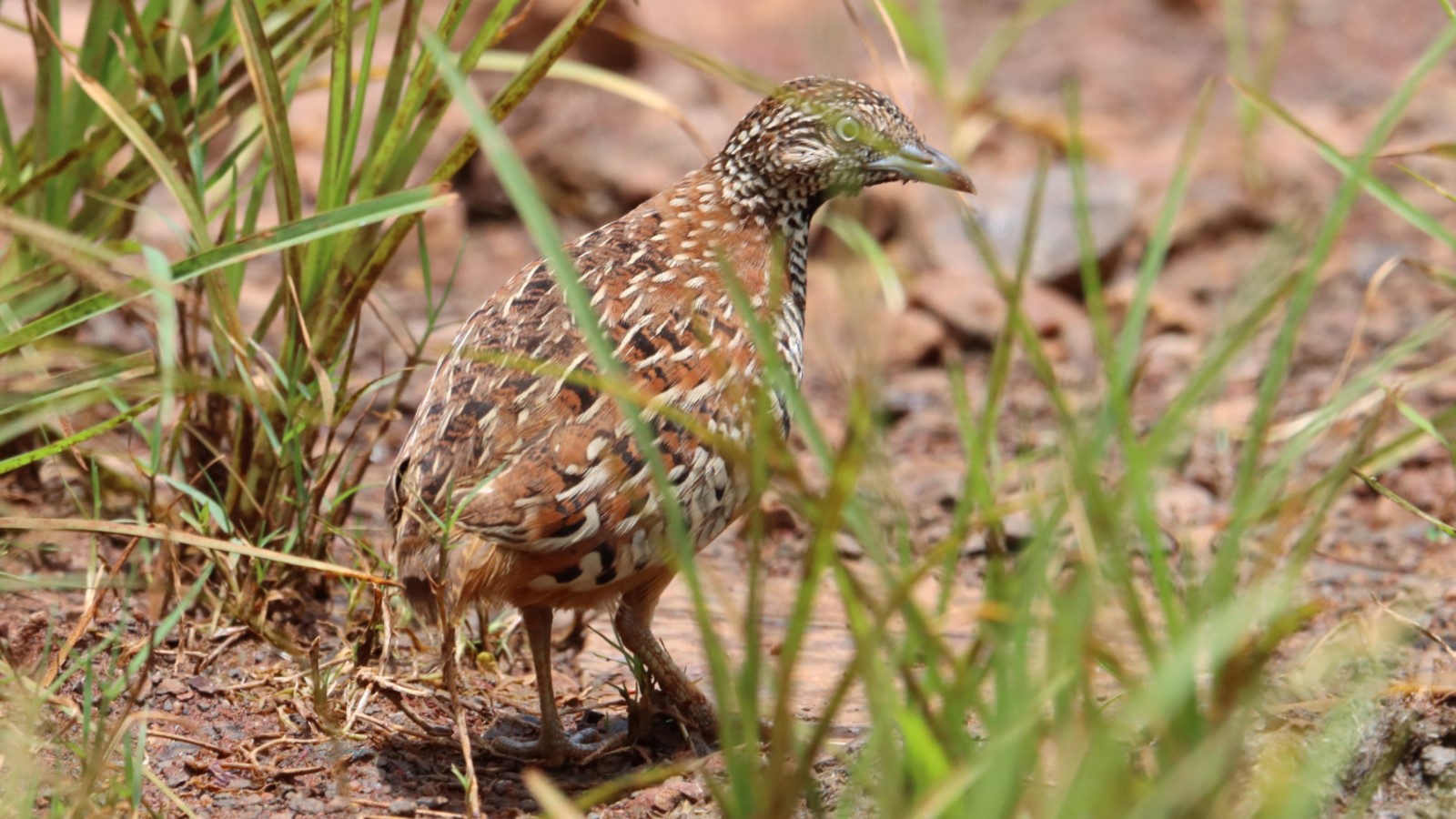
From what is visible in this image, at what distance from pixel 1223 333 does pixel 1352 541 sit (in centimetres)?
285

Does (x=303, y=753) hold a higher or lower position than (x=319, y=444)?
lower

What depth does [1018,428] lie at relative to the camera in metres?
6.66

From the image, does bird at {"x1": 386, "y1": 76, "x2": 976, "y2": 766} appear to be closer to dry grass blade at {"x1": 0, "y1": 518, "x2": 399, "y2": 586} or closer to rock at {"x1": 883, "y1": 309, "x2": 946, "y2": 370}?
dry grass blade at {"x1": 0, "y1": 518, "x2": 399, "y2": 586}

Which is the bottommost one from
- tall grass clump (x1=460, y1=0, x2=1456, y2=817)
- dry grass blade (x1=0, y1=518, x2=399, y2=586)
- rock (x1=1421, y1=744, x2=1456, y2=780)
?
rock (x1=1421, y1=744, x2=1456, y2=780)

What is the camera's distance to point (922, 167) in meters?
4.25

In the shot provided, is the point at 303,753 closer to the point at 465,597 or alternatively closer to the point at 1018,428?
the point at 465,597

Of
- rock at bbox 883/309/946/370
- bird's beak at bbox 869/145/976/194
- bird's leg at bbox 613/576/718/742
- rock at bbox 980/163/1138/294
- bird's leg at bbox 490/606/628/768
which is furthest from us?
rock at bbox 980/163/1138/294

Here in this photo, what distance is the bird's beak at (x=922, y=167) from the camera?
168 inches

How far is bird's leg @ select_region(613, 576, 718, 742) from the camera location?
388 cm

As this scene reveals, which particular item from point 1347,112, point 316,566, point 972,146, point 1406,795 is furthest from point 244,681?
point 1347,112

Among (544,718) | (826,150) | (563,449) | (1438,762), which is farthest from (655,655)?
(1438,762)

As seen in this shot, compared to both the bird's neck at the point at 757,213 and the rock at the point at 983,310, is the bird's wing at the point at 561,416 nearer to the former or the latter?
the bird's neck at the point at 757,213

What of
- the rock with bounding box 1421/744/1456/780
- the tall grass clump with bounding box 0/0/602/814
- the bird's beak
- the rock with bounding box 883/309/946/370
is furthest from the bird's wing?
the rock with bounding box 883/309/946/370

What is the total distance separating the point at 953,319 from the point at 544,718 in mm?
4225
